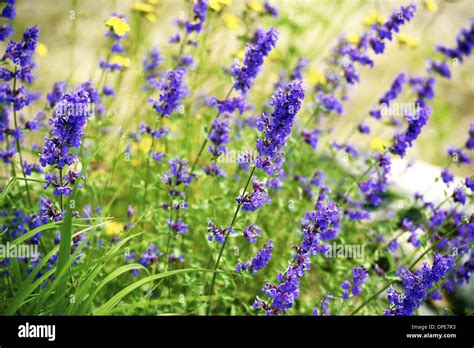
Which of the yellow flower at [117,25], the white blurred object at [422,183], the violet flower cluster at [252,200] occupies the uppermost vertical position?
the yellow flower at [117,25]

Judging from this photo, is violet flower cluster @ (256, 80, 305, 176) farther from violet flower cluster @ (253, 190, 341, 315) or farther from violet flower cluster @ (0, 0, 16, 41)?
violet flower cluster @ (0, 0, 16, 41)

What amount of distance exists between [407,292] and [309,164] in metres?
2.14

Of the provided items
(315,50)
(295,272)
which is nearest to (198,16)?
(295,272)

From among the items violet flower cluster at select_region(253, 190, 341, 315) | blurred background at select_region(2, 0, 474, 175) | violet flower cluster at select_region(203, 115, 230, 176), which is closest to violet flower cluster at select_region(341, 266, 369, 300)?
violet flower cluster at select_region(253, 190, 341, 315)

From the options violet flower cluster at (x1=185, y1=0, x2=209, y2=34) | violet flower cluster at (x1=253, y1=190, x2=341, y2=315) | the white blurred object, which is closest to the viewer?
violet flower cluster at (x1=253, y1=190, x2=341, y2=315)

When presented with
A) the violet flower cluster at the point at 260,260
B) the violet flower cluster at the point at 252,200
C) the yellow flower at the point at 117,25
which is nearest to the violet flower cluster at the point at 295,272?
the violet flower cluster at the point at 260,260

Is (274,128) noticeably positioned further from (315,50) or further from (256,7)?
(315,50)

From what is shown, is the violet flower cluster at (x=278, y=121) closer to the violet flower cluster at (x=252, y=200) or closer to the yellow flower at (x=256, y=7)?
the violet flower cluster at (x=252, y=200)

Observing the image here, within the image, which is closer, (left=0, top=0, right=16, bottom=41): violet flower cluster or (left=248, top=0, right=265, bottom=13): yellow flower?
(left=0, top=0, right=16, bottom=41): violet flower cluster
